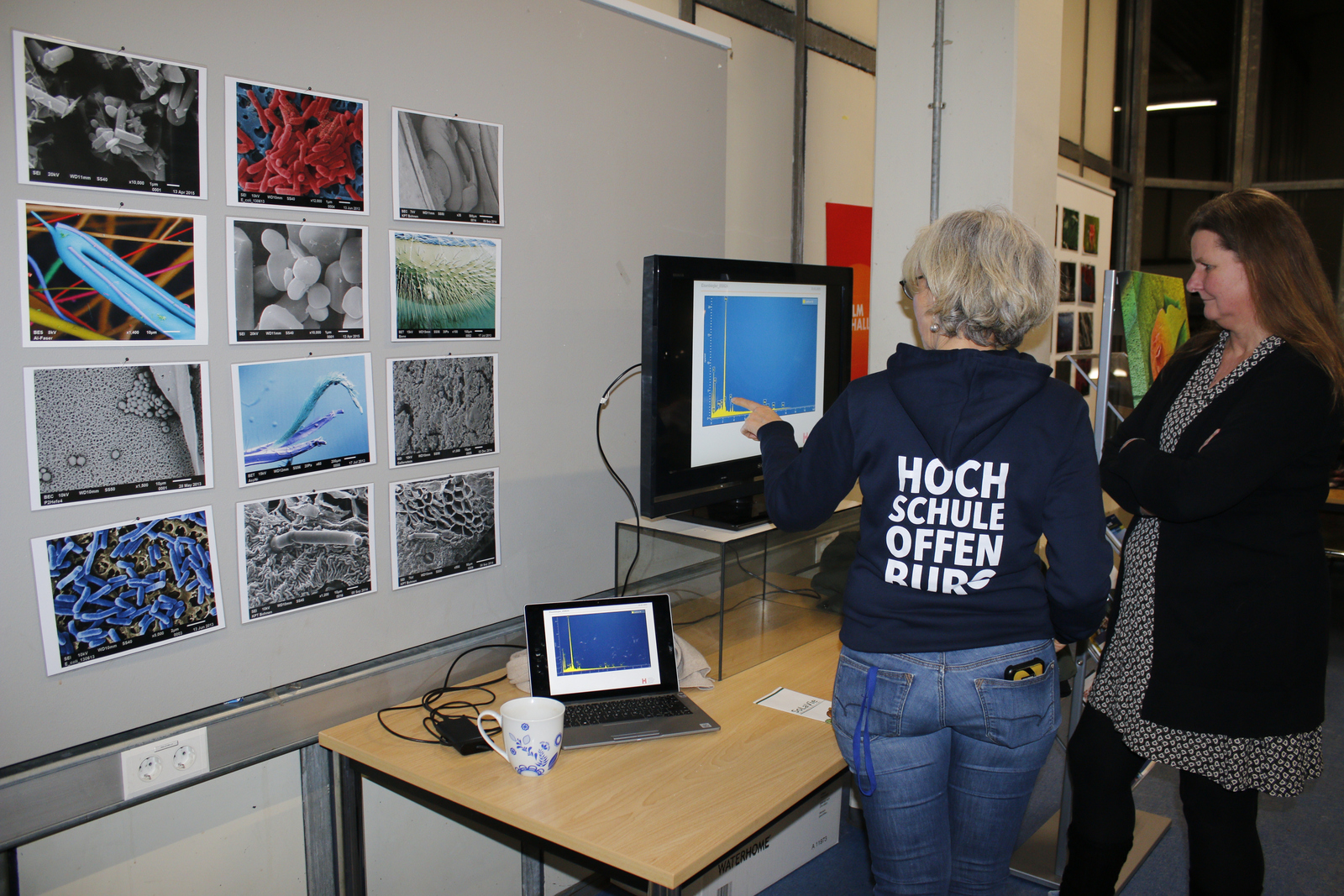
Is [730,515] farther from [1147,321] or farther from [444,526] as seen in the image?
[1147,321]

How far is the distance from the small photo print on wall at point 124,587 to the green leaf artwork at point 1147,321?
176 cm

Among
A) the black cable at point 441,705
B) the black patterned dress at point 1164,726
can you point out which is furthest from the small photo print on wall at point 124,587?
the black patterned dress at point 1164,726

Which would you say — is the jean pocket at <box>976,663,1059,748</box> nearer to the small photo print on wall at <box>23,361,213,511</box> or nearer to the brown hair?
the brown hair

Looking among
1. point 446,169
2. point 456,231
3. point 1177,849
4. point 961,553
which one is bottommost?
point 1177,849

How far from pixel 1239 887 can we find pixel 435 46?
193cm

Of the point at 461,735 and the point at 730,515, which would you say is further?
the point at 730,515

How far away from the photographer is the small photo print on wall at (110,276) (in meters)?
1.16

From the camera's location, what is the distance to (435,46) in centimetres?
158

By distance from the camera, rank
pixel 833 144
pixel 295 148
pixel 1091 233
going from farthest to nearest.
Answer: pixel 1091 233 < pixel 833 144 < pixel 295 148

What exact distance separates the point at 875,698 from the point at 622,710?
22.1 inches

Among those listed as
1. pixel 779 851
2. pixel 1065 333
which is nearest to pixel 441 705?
pixel 779 851

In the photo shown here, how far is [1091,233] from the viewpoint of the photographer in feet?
14.6

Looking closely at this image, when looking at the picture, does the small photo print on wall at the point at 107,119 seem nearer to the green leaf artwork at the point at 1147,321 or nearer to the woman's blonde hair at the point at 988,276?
the woman's blonde hair at the point at 988,276

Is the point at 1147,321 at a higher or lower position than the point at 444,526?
higher
